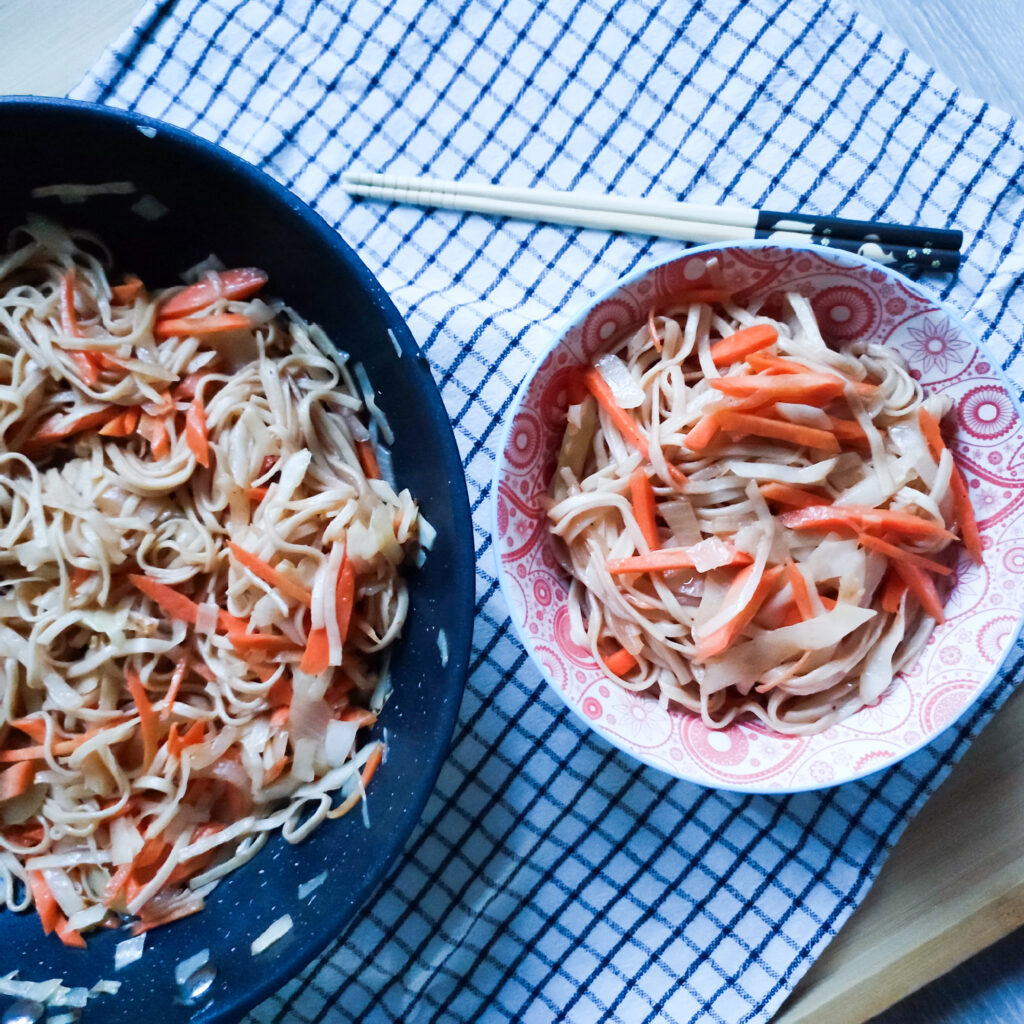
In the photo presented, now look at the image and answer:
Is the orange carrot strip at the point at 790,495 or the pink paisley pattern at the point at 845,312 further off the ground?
the pink paisley pattern at the point at 845,312

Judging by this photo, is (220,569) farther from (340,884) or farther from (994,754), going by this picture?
(994,754)

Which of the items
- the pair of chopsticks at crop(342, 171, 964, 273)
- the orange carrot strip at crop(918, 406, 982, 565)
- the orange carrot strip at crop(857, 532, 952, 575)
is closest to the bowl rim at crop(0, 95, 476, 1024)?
the pair of chopsticks at crop(342, 171, 964, 273)

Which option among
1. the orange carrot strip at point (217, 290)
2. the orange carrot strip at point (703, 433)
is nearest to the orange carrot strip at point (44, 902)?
the orange carrot strip at point (217, 290)

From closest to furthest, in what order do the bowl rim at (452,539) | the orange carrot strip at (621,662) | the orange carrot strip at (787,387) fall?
the bowl rim at (452,539) < the orange carrot strip at (787,387) < the orange carrot strip at (621,662)

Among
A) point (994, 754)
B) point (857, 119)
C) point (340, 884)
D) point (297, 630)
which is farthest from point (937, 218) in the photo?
point (340, 884)

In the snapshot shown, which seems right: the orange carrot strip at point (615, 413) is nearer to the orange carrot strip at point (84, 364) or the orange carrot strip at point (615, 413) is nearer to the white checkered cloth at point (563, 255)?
the white checkered cloth at point (563, 255)

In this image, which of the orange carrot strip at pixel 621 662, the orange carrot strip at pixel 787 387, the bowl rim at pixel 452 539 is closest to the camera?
the bowl rim at pixel 452 539
